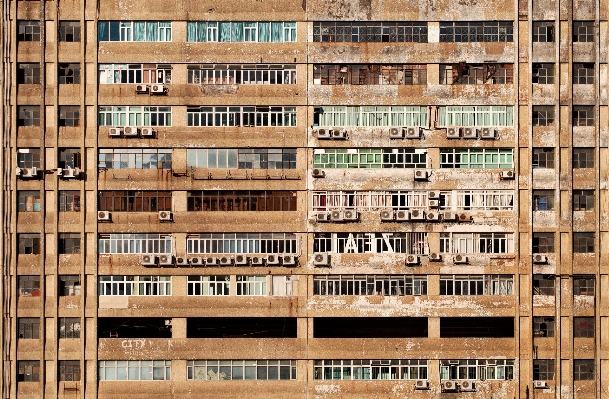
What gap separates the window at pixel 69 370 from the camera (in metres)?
24.1

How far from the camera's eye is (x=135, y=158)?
960 inches

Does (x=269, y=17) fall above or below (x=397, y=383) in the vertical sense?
above

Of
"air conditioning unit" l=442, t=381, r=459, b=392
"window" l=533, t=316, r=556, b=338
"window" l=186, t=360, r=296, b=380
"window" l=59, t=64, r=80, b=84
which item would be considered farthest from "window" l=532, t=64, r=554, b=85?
"window" l=59, t=64, r=80, b=84

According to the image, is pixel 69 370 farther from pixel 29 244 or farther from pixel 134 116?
pixel 134 116

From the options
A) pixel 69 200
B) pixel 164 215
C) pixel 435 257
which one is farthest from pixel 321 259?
pixel 69 200

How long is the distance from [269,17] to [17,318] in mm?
14516

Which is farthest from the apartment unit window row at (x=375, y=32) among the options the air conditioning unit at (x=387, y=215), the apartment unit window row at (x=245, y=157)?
the air conditioning unit at (x=387, y=215)

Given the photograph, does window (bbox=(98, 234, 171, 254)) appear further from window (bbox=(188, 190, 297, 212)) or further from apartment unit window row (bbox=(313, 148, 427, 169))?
apartment unit window row (bbox=(313, 148, 427, 169))

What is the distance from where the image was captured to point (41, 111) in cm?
2403

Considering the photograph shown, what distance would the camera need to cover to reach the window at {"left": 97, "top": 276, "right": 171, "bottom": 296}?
2427cm

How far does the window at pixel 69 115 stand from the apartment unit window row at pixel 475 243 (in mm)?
14281

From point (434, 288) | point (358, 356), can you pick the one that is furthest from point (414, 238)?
point (358, 356)

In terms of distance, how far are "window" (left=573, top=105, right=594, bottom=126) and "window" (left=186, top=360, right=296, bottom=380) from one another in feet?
45.3

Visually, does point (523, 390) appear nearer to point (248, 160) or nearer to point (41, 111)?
point (248, 160)
